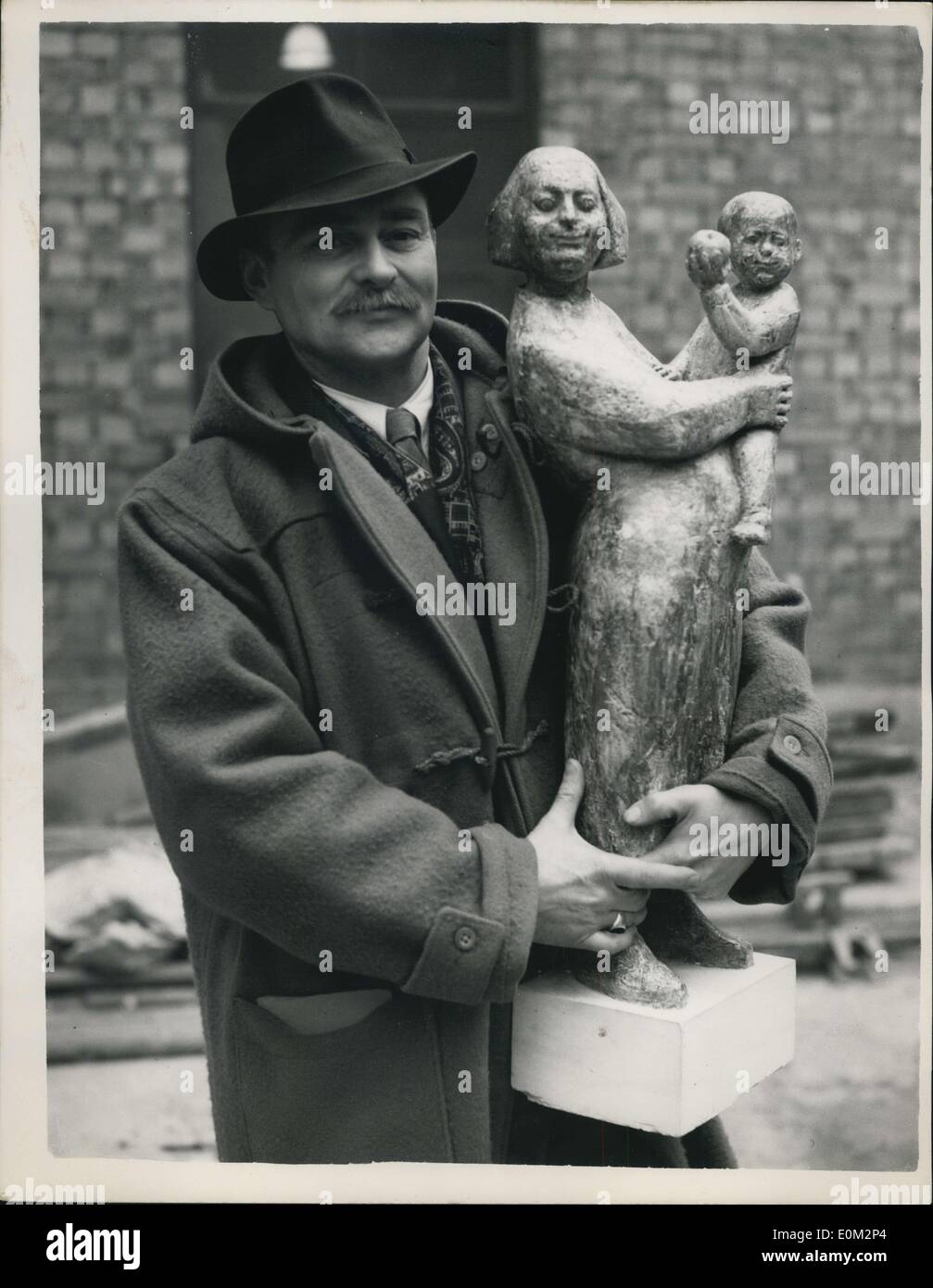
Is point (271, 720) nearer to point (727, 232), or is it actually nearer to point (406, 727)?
point (406, 727)

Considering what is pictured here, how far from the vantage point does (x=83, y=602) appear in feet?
15.5

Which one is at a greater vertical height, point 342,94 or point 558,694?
point 342,94

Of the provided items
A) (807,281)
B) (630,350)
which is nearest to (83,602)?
(807,281)

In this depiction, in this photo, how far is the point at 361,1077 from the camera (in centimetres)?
238

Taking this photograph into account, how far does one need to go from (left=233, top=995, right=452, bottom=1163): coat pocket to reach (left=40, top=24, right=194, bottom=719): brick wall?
91.0 inches

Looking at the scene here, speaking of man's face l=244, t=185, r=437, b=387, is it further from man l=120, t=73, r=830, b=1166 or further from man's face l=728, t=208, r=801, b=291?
man's face l=728, t=208, r=801, b=291

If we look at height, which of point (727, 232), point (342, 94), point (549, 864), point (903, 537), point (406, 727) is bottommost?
point (549, 864)

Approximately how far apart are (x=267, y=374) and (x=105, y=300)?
8.08ft

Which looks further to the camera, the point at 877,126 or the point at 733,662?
the point at 877,126

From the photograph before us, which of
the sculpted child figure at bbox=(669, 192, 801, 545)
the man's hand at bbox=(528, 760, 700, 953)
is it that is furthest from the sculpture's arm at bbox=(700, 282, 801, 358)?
the man's hand at bbox=(528, 760, 700, 953)

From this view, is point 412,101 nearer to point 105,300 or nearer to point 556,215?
point 105,300

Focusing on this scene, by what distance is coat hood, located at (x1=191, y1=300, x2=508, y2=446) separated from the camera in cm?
232

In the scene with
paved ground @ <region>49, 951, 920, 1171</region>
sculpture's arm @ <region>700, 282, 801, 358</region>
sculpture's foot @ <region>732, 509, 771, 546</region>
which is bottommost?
paved ground @ <region>49, 951, 920, 1171</region>

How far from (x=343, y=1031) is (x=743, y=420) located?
3.66ft
